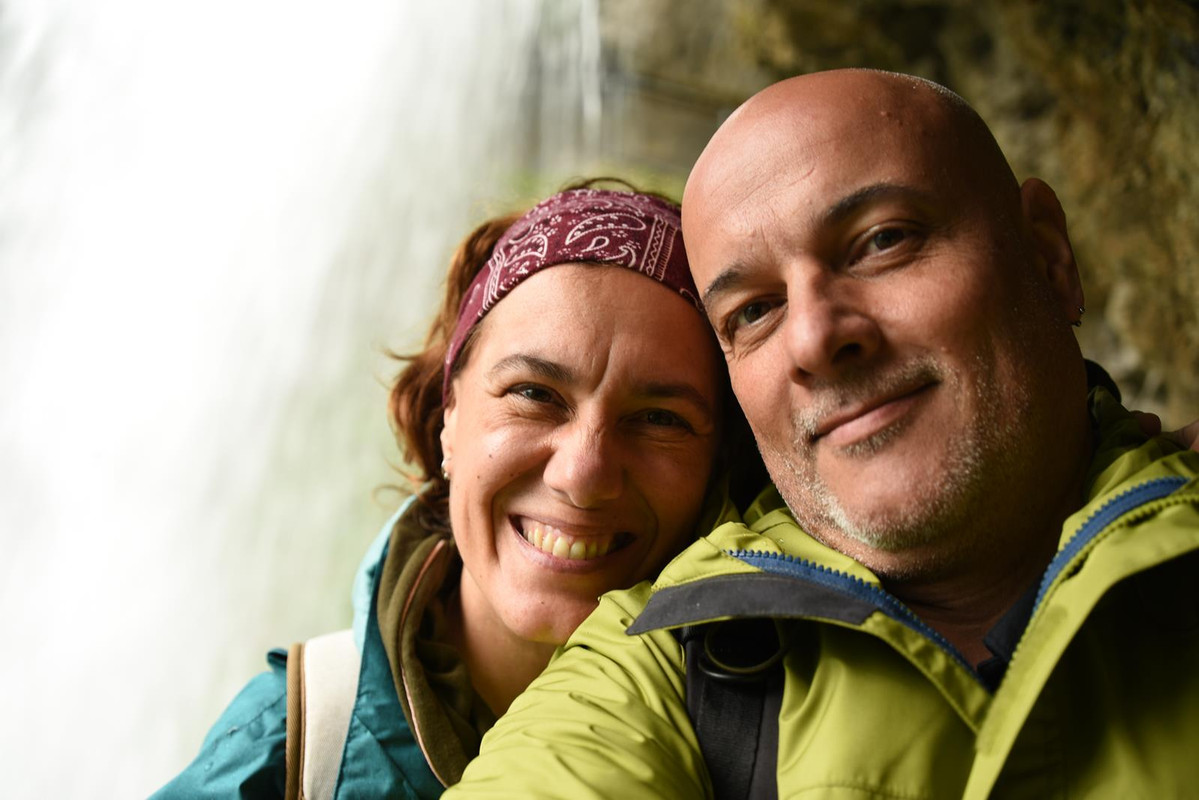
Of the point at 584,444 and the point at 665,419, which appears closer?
the point at 584,444

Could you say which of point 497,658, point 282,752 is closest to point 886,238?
point 497,658

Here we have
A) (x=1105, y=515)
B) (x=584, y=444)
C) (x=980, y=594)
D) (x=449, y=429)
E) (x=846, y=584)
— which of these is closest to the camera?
(x=1105, y=515)

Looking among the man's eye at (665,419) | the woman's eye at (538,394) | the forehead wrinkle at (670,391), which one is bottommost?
the man's eye at (665,419)

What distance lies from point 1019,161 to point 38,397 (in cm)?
641

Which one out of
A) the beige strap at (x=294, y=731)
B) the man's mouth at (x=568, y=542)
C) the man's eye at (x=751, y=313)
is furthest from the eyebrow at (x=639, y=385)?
the beige strap at (x=294, y=731)

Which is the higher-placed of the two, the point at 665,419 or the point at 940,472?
the point at 665,419

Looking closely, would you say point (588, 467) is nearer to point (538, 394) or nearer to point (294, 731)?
point (538, 394)

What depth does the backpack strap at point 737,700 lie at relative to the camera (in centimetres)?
169

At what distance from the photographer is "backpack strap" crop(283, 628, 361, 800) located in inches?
92.7

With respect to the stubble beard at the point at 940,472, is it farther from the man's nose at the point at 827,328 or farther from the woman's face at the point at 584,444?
the woman's face at the point at 584,444

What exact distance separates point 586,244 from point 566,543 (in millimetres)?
800

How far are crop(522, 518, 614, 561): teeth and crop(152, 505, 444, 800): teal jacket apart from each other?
55 centimetres

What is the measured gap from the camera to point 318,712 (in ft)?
8.05

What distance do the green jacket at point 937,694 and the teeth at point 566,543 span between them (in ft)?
1.90
